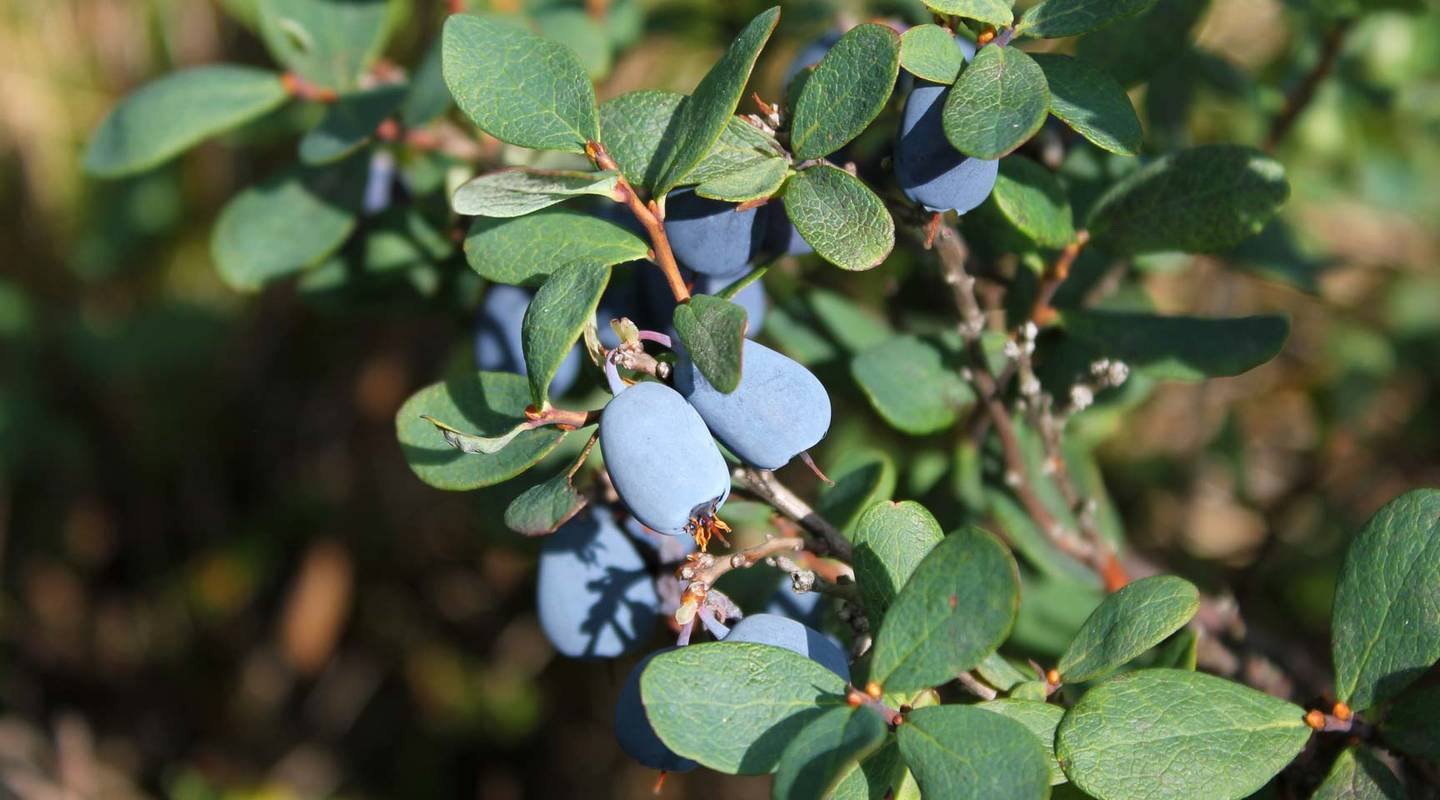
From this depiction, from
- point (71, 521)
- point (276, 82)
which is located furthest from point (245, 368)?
point (276, 82)

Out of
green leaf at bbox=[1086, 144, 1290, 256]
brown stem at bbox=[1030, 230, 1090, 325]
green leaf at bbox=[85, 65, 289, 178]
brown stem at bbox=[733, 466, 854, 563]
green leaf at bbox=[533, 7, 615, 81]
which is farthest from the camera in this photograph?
green leaf at bbox=[533, 7, 615, 81]

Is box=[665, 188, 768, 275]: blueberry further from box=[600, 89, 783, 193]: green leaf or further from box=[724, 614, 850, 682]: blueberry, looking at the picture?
box=[724, 614, 850, 682]: blueberry

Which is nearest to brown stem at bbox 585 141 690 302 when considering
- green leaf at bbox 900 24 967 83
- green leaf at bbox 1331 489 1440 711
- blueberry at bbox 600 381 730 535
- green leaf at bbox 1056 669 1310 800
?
blueberry at bbox 600 381 730 535

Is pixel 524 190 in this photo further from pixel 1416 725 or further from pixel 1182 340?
pixel 1416 725

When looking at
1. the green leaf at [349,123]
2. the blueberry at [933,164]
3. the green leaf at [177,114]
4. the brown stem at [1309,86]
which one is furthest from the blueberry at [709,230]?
the brown stem at [1309,86]

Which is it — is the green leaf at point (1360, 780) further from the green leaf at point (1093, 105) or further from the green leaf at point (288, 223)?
the green leaf at point (288, 223)

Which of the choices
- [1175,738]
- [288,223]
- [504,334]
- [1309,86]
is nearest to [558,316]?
[504,334]

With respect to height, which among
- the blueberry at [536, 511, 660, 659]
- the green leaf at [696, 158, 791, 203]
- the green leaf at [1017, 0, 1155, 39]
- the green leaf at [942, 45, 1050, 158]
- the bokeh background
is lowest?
the bokeh background
